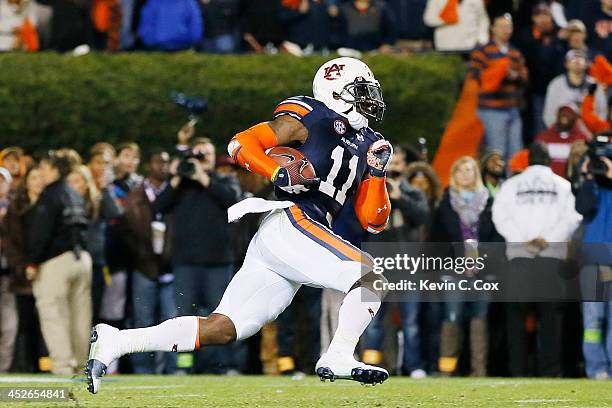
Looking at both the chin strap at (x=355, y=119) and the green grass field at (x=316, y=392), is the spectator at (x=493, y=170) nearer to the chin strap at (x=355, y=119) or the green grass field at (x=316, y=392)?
the green grass field at (x=316, y=392)

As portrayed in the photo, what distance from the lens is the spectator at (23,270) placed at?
41.2 feet

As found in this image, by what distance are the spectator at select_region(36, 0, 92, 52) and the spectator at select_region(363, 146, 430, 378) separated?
4786 millimetres

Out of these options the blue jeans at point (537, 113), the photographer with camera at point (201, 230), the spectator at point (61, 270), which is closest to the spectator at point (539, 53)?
the blue jeans at point (537, 113)

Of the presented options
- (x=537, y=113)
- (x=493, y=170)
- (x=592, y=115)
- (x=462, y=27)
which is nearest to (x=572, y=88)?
(x=592, y=115)

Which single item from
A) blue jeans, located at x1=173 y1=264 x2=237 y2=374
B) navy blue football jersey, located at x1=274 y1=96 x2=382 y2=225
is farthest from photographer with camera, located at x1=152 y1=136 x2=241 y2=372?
navy blue football jersey, located at x1=274 y1=96 x2=382 y2=225

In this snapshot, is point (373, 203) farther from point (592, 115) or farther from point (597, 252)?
point (592, 115)

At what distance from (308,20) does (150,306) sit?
4.27 metres

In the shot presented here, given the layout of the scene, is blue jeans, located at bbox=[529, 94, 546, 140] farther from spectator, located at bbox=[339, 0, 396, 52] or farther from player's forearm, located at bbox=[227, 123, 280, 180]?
player's forearm, located at bbox=[227, 123, 280, 180]

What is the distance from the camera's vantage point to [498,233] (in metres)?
12.1

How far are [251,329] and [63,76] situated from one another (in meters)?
7.73

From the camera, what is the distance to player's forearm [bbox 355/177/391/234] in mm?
8172

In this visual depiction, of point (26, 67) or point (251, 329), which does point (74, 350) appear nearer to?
point (26, 67)

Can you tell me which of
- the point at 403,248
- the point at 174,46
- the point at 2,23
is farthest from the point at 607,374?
the point at 2,23

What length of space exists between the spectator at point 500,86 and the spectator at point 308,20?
1.74 metres
